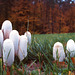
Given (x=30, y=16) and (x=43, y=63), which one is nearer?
(x=43, y=63)

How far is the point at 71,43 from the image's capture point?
1.82m

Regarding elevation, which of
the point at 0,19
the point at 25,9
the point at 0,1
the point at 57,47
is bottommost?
the point at 57,47

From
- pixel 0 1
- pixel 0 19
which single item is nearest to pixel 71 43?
pixel 0 19

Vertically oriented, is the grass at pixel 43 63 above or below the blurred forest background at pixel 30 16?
below

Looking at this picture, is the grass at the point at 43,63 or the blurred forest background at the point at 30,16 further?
the blurred forest background at the point at 30,16

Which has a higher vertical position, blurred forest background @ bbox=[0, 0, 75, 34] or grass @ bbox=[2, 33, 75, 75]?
blurred forest background @ bbox=[0, 0, 75, 34]

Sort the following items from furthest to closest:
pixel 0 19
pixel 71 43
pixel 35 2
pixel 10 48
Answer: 1. pixel 35 2
2. pixel 0 19
3. pixel 71 43
4. pixel 10 48

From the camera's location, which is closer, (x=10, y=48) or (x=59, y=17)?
(x=10, y=48)

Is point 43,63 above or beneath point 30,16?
beneath

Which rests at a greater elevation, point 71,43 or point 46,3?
point 46,3

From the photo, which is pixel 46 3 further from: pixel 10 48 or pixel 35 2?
pixel 10 48

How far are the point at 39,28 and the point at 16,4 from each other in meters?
4.47

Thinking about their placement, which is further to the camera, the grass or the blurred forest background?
the blurred forest background

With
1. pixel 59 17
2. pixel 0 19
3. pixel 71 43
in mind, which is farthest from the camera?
pixel 59 17
